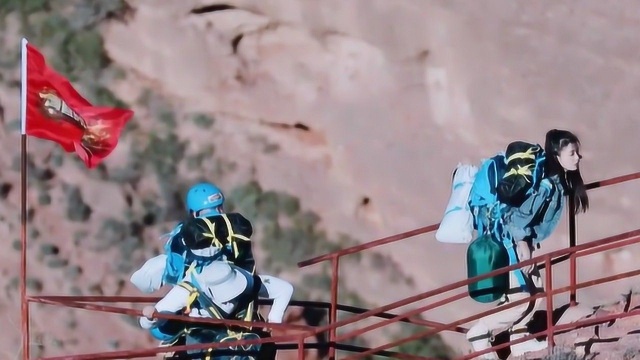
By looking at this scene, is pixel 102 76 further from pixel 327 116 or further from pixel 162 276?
pixel 162 276

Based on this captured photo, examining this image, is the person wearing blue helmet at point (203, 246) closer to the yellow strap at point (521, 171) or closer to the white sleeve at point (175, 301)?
the white sleeve at point (175, 301)

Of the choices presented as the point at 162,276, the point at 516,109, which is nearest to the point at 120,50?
the point at 516,109

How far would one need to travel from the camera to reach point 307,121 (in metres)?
11.3

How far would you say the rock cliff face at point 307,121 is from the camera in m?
10.7

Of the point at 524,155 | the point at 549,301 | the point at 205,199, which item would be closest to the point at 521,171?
the point at 524,155

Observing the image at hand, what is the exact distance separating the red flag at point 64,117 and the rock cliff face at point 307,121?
2.89 meters

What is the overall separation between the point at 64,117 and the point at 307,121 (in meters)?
3.70

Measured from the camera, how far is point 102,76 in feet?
36.9

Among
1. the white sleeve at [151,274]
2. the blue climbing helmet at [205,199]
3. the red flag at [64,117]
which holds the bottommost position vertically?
the white sleeve at [151,274]

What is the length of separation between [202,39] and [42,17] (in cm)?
128

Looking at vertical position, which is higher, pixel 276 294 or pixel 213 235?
pixel 213 235

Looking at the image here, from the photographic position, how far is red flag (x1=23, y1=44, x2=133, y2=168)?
306 inches

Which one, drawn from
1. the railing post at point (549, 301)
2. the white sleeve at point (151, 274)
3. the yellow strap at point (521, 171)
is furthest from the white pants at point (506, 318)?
the white sleeve at point (151, 274)

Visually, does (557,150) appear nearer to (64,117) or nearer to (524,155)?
(524,155)
